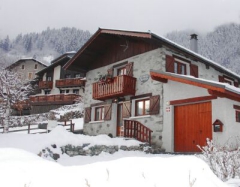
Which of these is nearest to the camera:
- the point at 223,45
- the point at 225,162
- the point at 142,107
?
the point at 225,162

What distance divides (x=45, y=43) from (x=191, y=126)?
9970cm

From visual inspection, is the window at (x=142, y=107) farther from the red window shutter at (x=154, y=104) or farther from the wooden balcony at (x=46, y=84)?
the wooden balcony at (x=46, y=84)

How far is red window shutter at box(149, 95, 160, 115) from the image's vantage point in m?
12.7

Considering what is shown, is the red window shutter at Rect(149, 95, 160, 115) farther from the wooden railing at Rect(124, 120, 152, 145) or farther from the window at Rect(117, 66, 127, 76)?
the window at Rect(117, 66, 127, 76)

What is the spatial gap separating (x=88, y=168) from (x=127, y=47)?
483 inches

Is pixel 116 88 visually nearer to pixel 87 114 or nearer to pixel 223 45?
pixel 87 114

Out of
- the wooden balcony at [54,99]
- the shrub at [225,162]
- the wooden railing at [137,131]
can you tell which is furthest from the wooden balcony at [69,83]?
the shrub at [225,162]

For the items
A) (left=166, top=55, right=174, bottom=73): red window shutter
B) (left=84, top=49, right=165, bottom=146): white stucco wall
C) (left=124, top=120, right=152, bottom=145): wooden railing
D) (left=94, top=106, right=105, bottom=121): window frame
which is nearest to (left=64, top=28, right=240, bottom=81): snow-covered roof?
(left=166, top=55, right=174, bottom=73): red window shutter

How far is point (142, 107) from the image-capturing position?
13.9m

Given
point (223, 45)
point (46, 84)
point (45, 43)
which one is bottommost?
point (46, 84)

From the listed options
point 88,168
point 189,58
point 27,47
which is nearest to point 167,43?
point 189,58

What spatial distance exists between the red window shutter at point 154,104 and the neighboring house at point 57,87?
1951 cm

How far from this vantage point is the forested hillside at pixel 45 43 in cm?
9662

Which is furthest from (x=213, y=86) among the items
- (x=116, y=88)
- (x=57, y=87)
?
(x=57, y=87)
